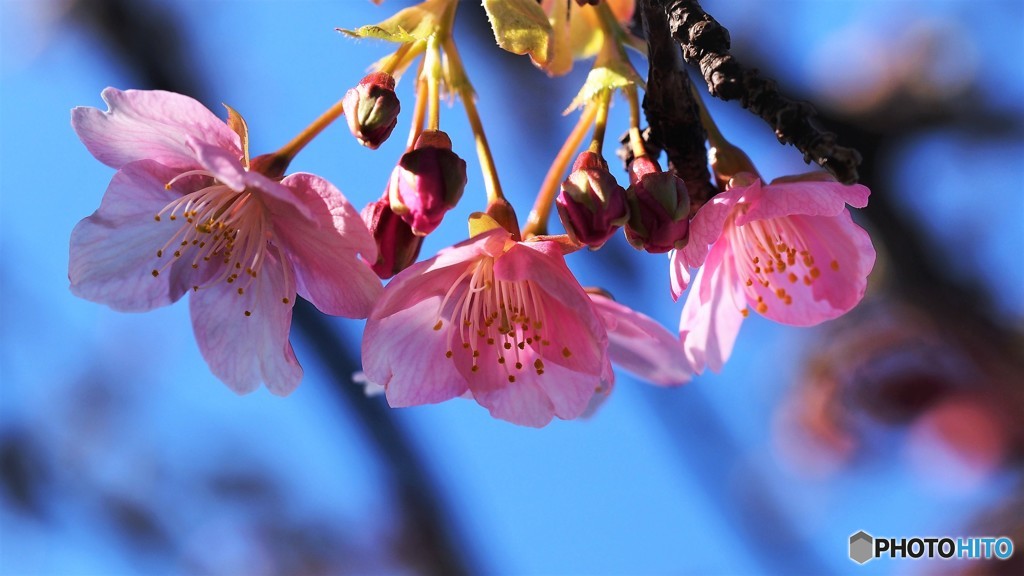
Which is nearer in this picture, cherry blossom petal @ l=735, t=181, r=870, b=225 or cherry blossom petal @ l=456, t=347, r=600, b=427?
cherry blossom petal @ l=735, t=181, r=870, b=225

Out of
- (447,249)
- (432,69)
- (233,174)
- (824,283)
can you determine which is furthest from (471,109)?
(824,283)

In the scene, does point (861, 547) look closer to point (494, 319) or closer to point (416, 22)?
point (494, 319)

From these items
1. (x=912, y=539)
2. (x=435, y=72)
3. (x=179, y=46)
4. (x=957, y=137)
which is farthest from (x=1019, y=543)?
(x=179, y=46)

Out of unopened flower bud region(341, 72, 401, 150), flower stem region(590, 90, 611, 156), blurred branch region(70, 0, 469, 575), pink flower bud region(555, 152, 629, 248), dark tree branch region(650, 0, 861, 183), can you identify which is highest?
dark tree branch region(650, 0, 861, 183)

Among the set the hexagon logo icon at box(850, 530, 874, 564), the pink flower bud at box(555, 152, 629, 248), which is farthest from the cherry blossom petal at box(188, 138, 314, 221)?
the hexagon logo icon at box(850, 530, 874, 564)

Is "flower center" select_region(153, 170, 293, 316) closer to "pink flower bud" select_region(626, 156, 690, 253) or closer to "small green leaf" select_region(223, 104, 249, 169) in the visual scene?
"small green leaf" select_region(223, 104, 249, 169)

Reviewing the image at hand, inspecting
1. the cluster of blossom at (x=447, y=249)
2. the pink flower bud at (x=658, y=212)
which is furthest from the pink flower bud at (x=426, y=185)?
the pink flower bud at (x=658, y=212)

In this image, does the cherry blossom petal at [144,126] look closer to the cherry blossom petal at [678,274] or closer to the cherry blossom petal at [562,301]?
the cherry blossom petal at [562,301]
